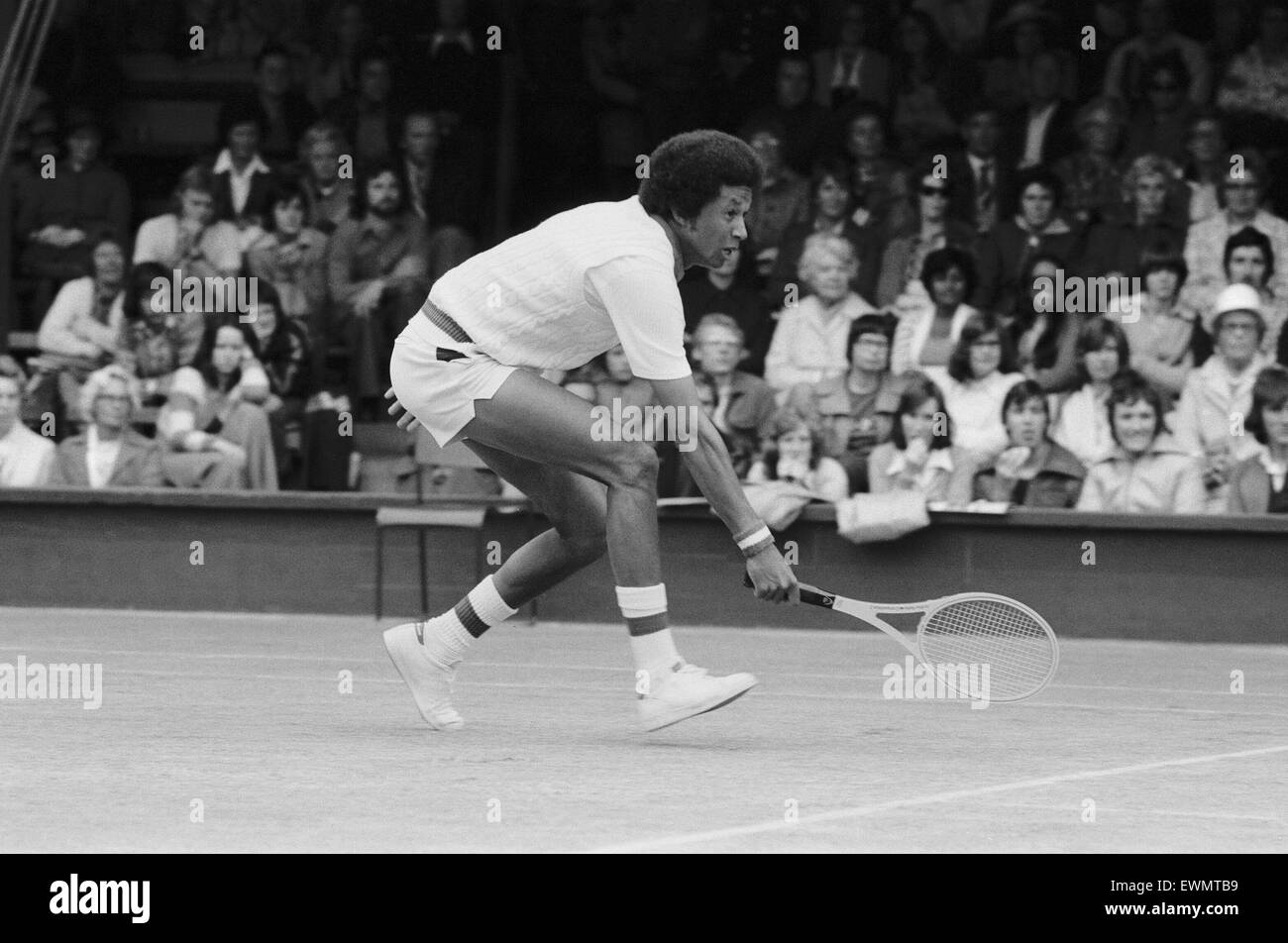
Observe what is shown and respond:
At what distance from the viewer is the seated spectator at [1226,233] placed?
1287 centimetres

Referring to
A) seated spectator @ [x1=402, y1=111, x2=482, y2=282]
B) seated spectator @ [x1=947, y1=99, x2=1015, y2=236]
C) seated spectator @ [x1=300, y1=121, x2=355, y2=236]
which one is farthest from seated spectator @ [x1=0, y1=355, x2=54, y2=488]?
seated spectator @ [x1=947, y1=99, x2=1015, y2=236]

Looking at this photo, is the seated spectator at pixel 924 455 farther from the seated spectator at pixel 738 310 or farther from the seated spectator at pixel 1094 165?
the seated spectator at pixel 1094 165

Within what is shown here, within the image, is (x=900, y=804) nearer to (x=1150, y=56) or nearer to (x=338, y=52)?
(x=1150, y=56)

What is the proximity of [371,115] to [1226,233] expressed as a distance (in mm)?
5072

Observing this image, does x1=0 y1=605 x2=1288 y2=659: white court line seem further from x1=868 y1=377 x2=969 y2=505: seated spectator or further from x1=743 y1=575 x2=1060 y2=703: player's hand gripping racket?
x1=743 y1=575 x2=1060 y2=703: player's hand gripping racket

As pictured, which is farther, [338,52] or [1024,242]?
[338,52]

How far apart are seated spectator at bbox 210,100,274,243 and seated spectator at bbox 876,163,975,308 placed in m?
3.63

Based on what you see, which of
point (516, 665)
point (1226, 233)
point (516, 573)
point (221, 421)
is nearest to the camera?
point (516, 573)

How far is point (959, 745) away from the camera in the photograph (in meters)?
7.56

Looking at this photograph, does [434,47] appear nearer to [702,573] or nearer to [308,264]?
Result: [308,264]

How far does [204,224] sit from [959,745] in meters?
8.26

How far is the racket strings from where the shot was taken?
24.9ft

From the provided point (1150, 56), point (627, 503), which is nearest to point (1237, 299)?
point (1150, 56)

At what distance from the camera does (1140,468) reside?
1198 centimetres
